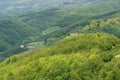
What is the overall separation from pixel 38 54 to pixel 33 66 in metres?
27.2

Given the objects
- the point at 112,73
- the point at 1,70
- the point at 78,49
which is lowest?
the point at 1,70

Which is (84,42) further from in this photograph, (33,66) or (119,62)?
(119,62)

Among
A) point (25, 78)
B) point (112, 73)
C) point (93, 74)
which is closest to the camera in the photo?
point (112, 73)

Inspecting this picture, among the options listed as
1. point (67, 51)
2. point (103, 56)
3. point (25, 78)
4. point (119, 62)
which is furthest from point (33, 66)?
point (119, 62)

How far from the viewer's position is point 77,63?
153375mm

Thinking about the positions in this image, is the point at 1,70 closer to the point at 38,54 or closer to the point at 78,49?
the point at 38,54

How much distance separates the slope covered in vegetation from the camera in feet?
458

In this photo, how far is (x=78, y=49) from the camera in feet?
602

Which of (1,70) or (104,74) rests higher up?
(104,74)

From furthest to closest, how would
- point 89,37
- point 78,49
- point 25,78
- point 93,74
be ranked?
point 89,37 < point 78,49 < point 25,78 < point 93,74

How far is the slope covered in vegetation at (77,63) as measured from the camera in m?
140

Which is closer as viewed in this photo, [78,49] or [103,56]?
[103,56]

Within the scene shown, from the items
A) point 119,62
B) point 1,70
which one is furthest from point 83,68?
point 1,70

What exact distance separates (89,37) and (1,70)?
166 ft
